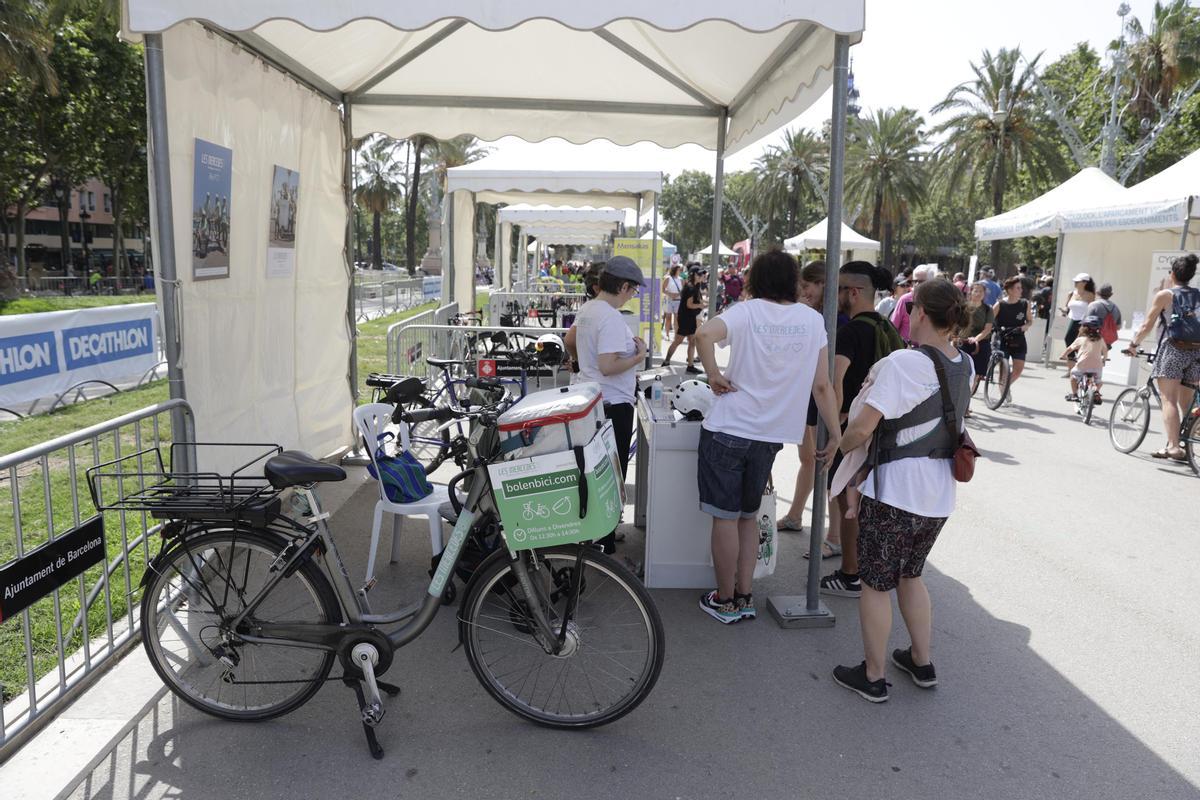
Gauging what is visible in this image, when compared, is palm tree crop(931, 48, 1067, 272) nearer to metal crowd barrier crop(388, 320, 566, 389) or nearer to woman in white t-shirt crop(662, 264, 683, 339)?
woman in white t-shirt crop(662, 264, 683, 339)

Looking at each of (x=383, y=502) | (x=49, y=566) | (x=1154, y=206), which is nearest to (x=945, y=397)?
(x=383, y=502)

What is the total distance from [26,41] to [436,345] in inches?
765

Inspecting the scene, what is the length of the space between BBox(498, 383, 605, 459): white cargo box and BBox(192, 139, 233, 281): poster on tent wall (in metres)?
2.28

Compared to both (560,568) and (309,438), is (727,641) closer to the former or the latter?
(560,568)

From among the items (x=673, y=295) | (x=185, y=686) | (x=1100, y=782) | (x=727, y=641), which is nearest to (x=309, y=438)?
(x=185, y=686)

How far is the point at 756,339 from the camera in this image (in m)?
3.83

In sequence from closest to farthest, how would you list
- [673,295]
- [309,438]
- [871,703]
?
[871,703] < [309,438] < [673,295]

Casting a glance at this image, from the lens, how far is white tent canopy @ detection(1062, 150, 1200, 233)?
37.5 feet

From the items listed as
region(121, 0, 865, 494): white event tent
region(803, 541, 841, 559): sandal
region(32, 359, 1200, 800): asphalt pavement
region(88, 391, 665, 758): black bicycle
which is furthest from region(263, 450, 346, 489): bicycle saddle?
region(803, 541, 841, 559): sandal

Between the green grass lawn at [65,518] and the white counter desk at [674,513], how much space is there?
2.42 metres

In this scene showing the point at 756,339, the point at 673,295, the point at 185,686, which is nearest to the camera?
the point at 185,686

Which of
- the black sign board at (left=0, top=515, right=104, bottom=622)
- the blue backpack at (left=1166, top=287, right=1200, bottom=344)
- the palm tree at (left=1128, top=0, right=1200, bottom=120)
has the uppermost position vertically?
the palm tree at (left=1128, top=0, right=1200, bottom=120)

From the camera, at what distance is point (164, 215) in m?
3.77

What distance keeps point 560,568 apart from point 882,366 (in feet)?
4.88
